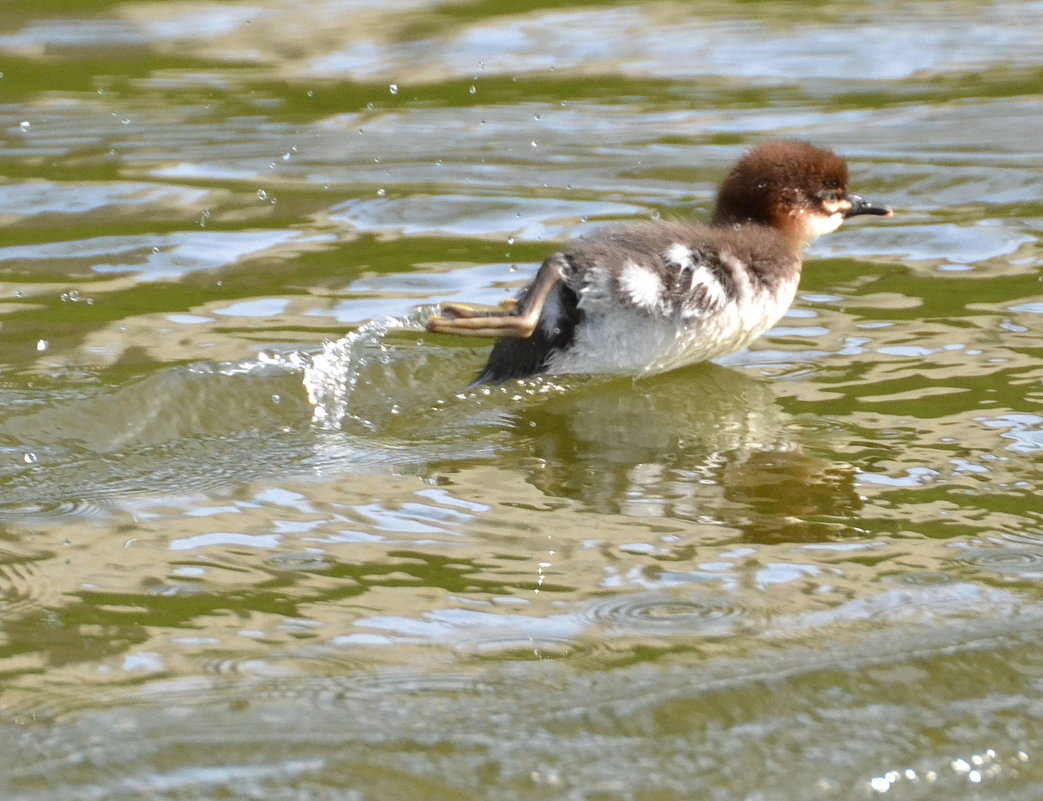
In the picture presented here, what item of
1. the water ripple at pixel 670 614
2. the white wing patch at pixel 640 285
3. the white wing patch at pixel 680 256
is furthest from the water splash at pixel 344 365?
the water ripple at pixel 670 614

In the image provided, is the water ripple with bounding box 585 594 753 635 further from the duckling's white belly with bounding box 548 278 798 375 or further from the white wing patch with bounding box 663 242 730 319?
the white wing patch with bounding box 663 242 730 319

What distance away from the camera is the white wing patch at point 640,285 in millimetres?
5039

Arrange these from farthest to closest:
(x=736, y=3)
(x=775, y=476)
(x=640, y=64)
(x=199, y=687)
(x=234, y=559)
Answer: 1. (x=736, y=3)
2. (x=640, y=64)
3. (x=775, y=476)
4. (x=234, y=559)
5. (x=199, y=687)

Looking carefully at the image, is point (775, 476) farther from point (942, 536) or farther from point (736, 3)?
point (736, 3)

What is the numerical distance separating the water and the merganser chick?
6.6 inches

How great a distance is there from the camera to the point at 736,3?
10.4 m

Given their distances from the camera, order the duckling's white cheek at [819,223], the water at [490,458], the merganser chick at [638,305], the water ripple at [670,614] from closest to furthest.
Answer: the water at [490,458] < the water ripple at [670,614] < the merganser chick at [638,305] < the duckling's white cheek at [819,223]

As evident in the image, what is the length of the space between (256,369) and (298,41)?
4.91 metres

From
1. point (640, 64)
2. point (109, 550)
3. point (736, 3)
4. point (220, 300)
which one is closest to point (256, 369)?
point (220, 300)

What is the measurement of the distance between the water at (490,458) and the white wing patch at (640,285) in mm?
345

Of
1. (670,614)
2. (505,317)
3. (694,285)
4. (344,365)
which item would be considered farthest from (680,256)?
(670,614)

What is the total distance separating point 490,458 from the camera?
4.73 m

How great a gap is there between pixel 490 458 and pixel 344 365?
0.87 m

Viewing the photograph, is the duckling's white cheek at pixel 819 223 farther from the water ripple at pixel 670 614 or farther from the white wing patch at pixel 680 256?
the water ripple at pixel 670 614
